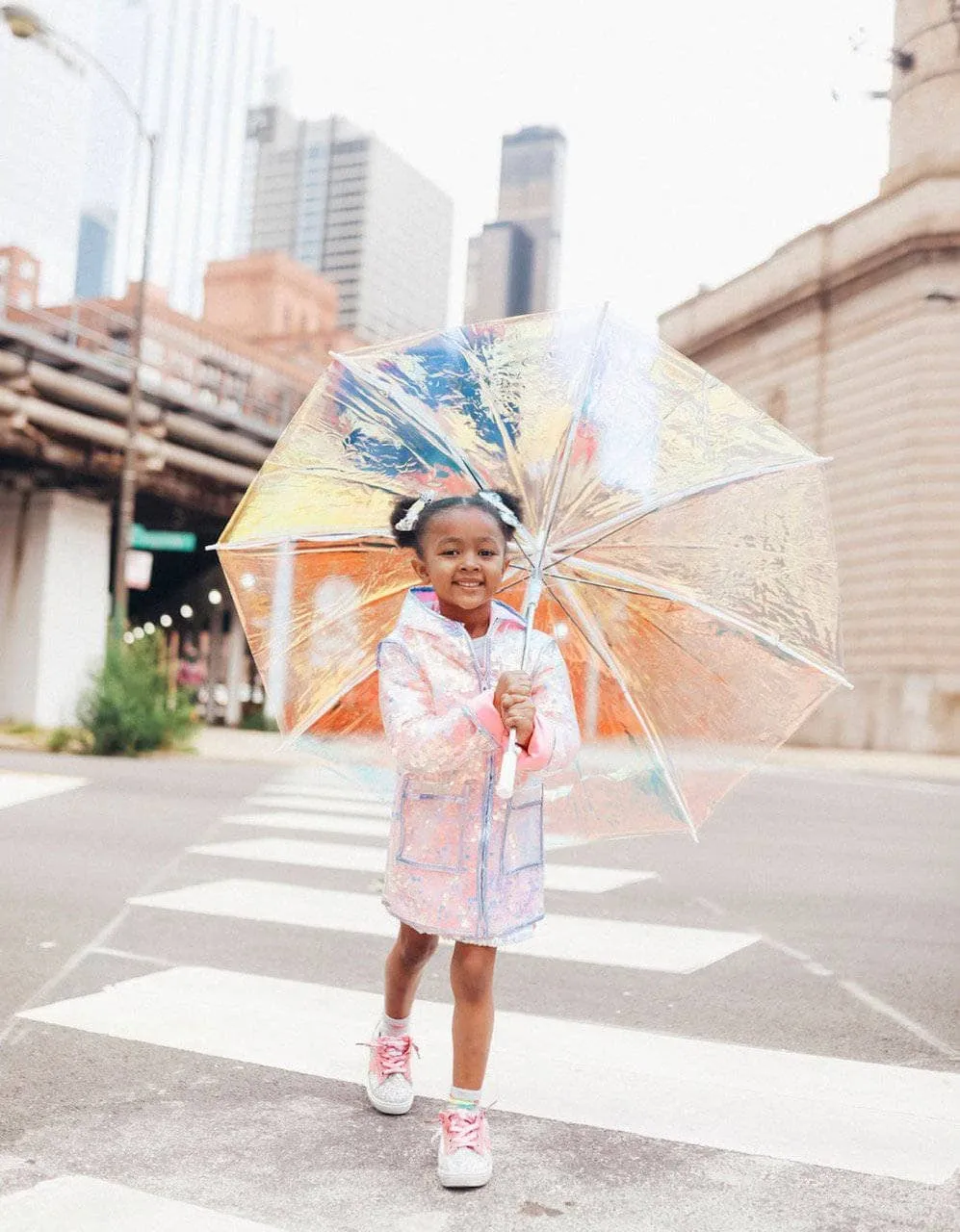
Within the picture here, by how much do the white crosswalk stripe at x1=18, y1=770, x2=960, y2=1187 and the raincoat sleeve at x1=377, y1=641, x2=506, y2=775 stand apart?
0.69m

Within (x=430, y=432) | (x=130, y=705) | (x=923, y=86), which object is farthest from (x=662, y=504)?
(x=923, y=86)

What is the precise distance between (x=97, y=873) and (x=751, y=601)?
4985mm

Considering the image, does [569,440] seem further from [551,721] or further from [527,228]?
[527,228]

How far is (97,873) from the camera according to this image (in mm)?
7234

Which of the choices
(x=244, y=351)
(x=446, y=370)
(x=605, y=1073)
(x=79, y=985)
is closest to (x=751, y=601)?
(x=446, y=370)

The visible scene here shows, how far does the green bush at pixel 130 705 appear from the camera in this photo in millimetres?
17453

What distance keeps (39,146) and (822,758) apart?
129 meters

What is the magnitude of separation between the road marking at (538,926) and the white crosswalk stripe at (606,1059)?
0.06 feet

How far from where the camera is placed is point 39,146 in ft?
430

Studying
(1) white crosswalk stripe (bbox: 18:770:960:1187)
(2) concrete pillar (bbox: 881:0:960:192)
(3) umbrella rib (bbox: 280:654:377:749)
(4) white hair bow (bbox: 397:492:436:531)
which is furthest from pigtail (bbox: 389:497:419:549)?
(2) concrete pillar (bbox: 881:0:960:192)

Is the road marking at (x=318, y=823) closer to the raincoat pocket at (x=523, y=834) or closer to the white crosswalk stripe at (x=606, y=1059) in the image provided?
the white crosswalk stripe at (x=606, y=1059)

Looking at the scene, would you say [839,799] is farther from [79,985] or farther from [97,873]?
[79,985]

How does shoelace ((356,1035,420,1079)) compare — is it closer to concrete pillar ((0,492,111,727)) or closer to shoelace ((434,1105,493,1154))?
shoelace ((434,1105,493,1154))

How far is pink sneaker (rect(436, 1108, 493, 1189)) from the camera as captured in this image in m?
2.95
